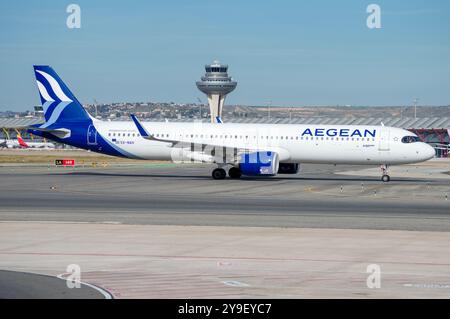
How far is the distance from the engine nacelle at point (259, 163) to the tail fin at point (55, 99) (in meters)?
12.5

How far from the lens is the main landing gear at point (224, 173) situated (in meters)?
57.8

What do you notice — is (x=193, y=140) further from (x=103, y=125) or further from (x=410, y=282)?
(x=410, y=282)

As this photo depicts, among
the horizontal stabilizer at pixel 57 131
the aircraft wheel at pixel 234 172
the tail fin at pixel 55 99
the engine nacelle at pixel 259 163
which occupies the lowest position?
the aircraft wheel at pixel 234 172

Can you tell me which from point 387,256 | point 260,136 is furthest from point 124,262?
point 260,136

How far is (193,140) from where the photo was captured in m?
59.0

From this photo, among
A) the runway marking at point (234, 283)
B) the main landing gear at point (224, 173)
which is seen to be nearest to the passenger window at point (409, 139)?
the main landing gear at point (224, 173)

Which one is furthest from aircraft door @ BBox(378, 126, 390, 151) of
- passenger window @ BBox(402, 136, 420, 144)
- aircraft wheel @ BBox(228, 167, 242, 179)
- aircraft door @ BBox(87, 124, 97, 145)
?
aircraft door @ BBox(87, 124, 97, 145)

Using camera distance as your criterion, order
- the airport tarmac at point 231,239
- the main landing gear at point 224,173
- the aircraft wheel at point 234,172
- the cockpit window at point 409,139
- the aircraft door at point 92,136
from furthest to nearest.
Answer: the aircraft door at point 92,136 → the aircraft wheel at point 234,172 → the main landing gear at point 224,173 → the cockpit window at point 409,139 → the airport tarmac at point 231,239

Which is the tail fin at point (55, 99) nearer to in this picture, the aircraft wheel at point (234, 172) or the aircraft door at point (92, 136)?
the aircraft door at point (92, 136)

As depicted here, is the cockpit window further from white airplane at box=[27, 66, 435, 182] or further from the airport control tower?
the airport control tower

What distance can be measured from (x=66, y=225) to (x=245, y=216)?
7.50 meters

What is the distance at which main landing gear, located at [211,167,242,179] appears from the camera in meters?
57.8

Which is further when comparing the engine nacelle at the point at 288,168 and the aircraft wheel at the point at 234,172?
the engine nacelle at the point at 288,168

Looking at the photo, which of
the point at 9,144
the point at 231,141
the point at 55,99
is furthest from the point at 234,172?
the point at 9,144
